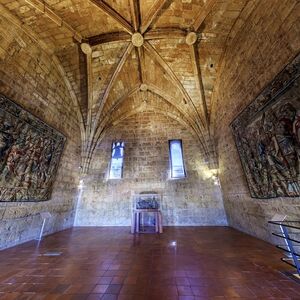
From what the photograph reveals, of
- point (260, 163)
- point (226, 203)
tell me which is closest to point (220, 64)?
point (260, 163)

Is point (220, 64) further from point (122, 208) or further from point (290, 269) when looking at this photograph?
point (122, 208)

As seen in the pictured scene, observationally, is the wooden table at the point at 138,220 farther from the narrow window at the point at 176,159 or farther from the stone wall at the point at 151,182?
the narrow window at the point at 176,159

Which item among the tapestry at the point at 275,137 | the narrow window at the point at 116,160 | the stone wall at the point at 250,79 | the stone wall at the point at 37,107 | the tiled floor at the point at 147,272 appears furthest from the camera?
the narrow window at the point at 116,160

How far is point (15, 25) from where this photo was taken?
422cm

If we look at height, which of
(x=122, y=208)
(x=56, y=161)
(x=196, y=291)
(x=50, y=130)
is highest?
(x=50, y=130)

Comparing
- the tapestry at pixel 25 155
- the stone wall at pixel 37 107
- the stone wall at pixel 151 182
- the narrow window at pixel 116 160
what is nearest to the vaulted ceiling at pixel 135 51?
the stone wall at pixel 37 107

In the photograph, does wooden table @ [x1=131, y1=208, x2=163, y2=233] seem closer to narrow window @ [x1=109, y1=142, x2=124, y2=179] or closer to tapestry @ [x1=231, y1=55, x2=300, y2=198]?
narrow window @ [x1=109, y1=142, x2=124, y2=179]

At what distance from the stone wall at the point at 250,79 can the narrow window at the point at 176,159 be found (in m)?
1.97

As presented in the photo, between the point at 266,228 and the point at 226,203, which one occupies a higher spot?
the point at 226,203

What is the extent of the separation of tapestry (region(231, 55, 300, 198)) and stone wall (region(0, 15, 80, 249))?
654cm

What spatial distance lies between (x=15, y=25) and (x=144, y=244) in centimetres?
727

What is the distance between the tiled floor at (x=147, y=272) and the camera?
6.68ft

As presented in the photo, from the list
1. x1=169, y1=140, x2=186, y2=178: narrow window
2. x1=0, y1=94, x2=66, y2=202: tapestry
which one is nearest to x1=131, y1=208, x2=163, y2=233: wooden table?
x1=169, y1=140, x2=186, y2=178: narrow window

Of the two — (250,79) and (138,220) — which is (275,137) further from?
(138,220)
